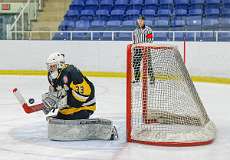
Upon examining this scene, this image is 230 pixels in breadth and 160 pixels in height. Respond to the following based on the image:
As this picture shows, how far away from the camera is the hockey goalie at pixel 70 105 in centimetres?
470

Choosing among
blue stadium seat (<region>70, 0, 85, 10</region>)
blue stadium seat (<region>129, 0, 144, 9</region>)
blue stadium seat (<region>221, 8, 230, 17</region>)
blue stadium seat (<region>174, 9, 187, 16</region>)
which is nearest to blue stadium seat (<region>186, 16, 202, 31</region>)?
blue stadium seat (<region>174, 9, 187, 16</region>)

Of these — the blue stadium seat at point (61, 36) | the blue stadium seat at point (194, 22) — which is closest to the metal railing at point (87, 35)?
the blue stadium seat at point (61, 36)

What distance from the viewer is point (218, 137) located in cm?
509

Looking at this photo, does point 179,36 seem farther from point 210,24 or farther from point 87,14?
point 87,14

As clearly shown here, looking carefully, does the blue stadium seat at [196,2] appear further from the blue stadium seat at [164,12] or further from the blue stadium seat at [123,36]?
the blue stadium seat at [123,36]

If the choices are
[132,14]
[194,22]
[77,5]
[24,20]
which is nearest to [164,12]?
[132,14]

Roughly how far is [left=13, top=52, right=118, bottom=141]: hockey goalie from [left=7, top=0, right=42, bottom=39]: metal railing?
320 inches

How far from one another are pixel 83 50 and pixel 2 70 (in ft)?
6.82

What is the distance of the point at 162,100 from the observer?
17.3 feet

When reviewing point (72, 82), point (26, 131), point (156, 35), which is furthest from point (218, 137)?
point (156, 35)

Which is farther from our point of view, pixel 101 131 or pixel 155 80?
pixel 155 80

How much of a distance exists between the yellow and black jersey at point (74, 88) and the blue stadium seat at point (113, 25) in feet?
26.6

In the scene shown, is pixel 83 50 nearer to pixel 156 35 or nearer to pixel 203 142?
pixel 156 35

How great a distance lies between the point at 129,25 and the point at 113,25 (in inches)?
15.4
